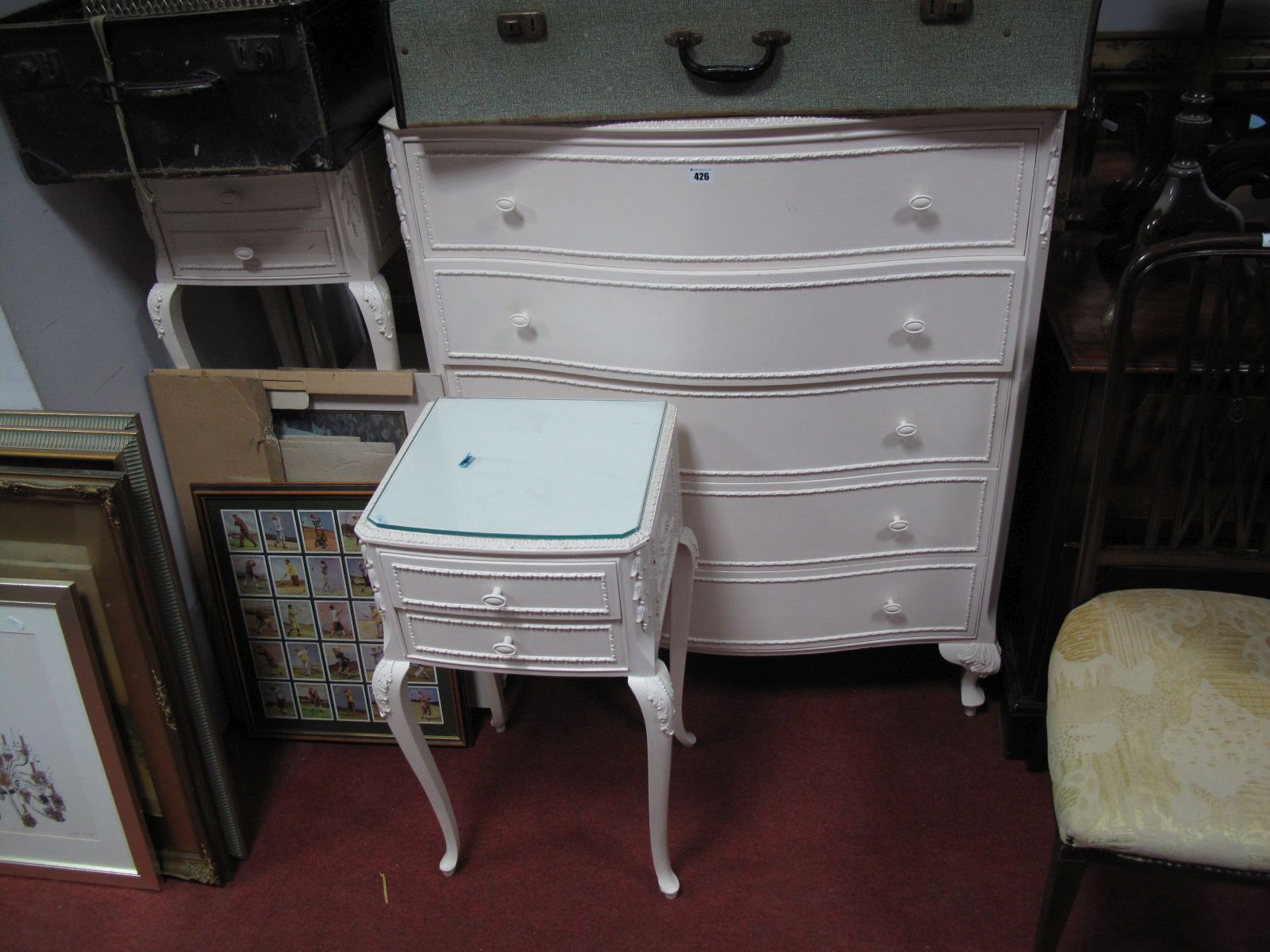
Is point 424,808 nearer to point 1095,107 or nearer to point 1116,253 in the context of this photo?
point 1116,253

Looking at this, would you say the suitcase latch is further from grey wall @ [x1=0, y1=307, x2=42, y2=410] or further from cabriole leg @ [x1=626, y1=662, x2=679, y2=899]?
cabriole leg @ [x1=626, y1=662, x2=679, y2=899]

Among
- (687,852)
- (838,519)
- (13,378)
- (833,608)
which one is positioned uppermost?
(13,378)

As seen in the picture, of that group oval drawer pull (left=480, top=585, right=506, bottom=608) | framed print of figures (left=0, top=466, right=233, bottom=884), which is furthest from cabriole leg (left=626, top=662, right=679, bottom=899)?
framed print of figures (left=0, top=466, right=233, bottom=884)

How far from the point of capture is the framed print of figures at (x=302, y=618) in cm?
175

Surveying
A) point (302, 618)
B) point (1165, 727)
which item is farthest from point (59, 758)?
point (1165, 727)

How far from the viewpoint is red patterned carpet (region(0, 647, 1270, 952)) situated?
1.57 metres

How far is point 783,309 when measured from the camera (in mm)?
1461

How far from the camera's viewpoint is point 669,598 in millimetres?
1757

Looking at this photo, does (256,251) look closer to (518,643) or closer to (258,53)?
(258,53)

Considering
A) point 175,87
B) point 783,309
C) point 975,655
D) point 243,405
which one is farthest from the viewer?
point 975,655

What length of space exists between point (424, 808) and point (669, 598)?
531 millimetres

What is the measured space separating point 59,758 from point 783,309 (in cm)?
121

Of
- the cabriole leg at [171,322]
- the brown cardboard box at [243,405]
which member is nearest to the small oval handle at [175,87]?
the cabriole leg at [171,322]

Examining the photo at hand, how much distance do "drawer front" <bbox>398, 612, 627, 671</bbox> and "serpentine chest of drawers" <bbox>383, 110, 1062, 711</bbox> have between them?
357mm
